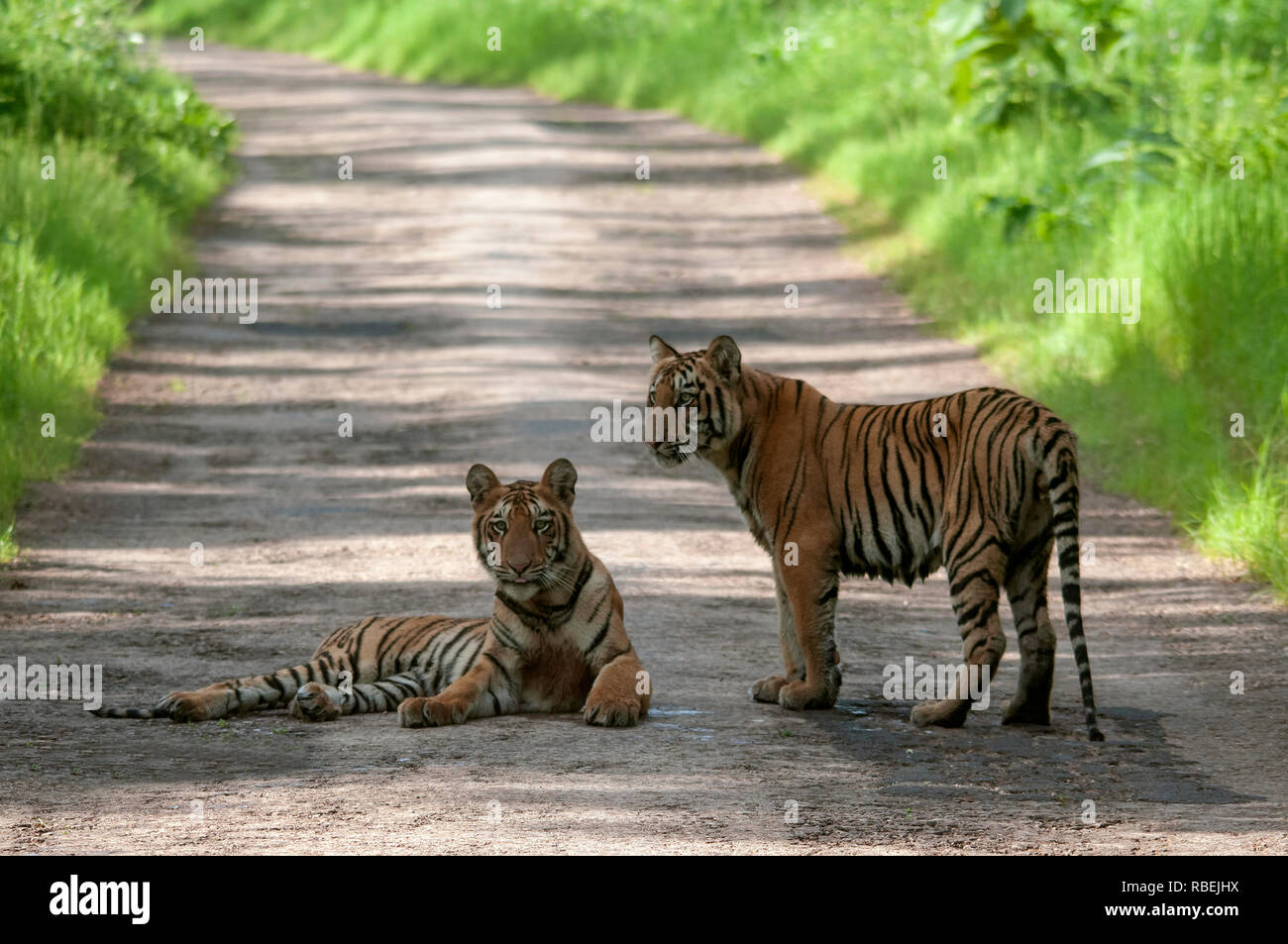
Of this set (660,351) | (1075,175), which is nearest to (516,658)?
(660,351)

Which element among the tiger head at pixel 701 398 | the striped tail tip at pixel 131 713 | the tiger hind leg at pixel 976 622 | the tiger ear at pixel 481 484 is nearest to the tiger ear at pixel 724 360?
the tiger head at pixel 701 398

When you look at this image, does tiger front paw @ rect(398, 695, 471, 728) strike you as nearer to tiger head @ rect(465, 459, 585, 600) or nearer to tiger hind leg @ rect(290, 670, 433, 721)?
tiger hind leg @ rect(290, 670, 433, 721)

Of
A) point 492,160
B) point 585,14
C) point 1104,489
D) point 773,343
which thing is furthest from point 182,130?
point 1104,489

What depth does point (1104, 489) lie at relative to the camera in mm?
11547

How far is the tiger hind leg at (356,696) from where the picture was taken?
6895 mm

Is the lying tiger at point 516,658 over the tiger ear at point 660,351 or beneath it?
beneath

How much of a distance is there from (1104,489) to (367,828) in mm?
7248

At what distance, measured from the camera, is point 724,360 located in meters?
7.20

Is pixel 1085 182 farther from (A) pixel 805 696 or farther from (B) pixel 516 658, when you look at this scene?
(B) pixel 516 658

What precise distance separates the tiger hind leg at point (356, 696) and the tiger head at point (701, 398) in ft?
4.30

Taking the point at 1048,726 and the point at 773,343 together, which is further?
the point at 773,343

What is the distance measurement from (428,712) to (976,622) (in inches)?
79.5

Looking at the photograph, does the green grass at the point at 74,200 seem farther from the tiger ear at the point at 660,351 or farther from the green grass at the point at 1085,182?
the green grass at the point at 1085,182

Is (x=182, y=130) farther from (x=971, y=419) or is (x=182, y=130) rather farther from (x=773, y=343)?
(x=971, y=419)
